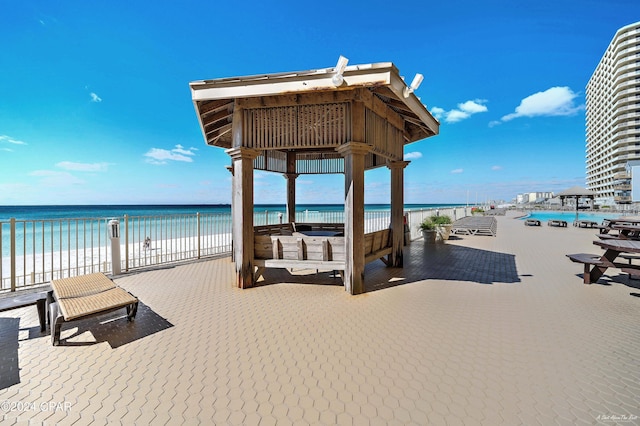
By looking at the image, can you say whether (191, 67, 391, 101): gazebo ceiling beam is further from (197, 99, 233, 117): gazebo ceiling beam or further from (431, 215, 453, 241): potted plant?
(431, 215, 453, 241): potted plant

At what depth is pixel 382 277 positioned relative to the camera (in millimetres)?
6449

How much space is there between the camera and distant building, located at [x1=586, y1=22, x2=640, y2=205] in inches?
2482

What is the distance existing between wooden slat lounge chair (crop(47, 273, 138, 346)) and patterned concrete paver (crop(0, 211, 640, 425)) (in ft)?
1.10

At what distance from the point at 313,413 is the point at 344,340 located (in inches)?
50.9

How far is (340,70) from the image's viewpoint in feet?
14.5

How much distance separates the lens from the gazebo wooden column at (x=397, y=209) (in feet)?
23.8

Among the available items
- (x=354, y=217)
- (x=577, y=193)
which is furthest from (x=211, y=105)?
(x=577, y=193)

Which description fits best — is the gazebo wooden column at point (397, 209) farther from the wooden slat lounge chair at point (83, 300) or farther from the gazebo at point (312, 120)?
the wooden slat lounge chair at point (83, 300)

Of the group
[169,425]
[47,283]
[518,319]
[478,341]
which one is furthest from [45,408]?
[518,319]

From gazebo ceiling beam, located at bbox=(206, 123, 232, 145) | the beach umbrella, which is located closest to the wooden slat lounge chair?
gazebo ceiling beam, located at bbox=(206, 123, 232, 145)

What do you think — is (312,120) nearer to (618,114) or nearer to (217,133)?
A: (217,133)

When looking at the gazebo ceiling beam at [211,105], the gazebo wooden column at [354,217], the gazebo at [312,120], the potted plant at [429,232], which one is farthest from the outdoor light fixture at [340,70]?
the potted plant at [429,232]

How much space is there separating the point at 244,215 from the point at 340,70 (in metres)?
3.35

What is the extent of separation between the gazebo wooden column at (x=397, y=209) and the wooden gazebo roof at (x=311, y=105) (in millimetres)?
740
